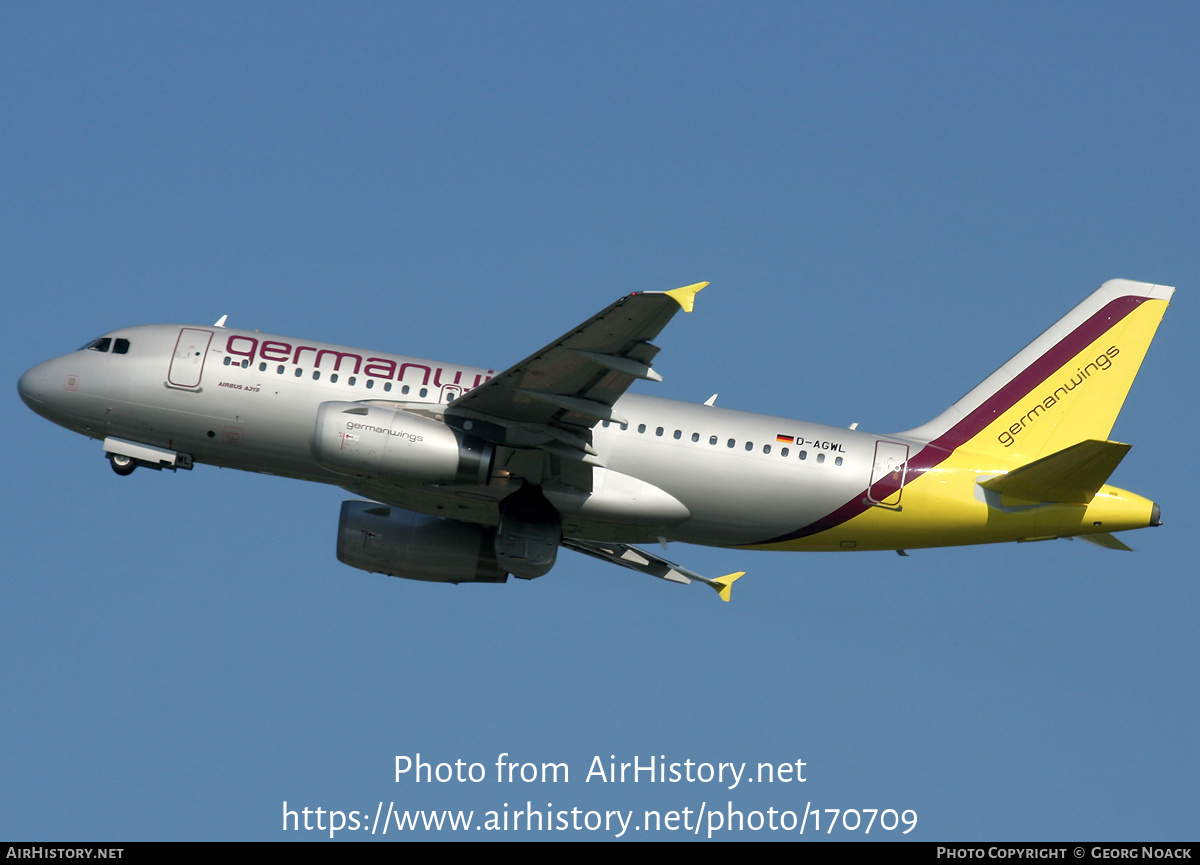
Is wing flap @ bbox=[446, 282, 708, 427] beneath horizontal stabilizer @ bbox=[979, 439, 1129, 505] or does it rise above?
above

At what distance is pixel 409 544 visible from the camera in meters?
35.9

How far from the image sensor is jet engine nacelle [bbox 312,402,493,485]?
30328 millimetres

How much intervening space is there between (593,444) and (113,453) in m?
12.6

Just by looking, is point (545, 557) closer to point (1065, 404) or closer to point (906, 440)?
point (906, 440)

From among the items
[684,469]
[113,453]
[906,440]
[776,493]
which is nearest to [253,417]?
[113,453]

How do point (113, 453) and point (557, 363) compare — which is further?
point (113, 453)

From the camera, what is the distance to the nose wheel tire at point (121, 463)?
33.8 meters

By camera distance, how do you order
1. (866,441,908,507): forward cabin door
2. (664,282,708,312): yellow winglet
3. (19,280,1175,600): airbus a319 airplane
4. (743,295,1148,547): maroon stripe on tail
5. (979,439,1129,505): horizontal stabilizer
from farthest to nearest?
(743,295,1148,547): maroon stripe on tail < (866,441,908,507): forward cabin door < (19,280,1175,600): airbus a319 airplane < (979,439,1129,505): horizontal stabilizer < (664,282,708,312): yellow winglet

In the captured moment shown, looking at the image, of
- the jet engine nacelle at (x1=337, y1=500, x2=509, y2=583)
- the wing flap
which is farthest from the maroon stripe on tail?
the jet engine nacelle at (x1=337, y1=500, x2=509, y2=583)

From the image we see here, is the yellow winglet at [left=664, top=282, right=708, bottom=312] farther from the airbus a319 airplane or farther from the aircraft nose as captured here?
the aircraft nose

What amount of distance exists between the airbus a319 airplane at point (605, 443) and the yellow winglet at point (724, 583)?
8.34ft

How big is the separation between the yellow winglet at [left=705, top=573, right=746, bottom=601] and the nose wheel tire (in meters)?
15.8

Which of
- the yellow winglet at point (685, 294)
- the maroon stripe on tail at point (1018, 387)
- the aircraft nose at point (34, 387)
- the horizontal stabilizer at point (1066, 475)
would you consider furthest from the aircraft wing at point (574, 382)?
the aircraft nose at point (34, 387)

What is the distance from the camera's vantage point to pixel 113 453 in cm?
3378
